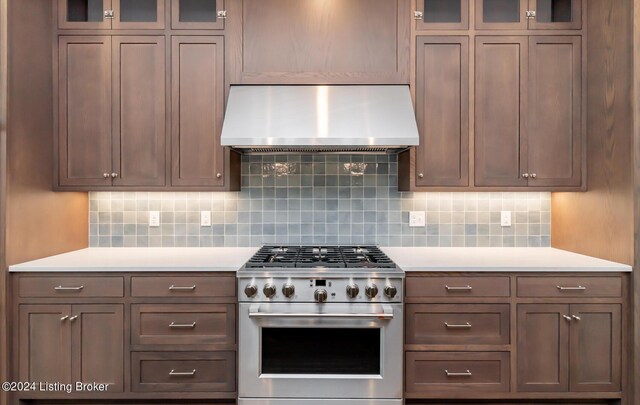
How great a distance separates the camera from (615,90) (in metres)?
2.36

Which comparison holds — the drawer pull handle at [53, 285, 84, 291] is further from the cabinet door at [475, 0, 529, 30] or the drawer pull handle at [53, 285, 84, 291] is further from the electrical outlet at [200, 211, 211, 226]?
the cabinet door at [475, 0, 529, 30]

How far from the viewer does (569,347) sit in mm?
2281

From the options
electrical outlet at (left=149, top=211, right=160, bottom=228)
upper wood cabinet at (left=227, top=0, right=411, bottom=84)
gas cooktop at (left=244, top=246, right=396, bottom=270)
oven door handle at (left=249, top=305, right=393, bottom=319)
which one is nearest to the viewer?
oven door handle at (left=249, top=305, right=393, bottom=319)

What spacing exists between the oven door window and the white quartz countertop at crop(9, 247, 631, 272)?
1.38ft

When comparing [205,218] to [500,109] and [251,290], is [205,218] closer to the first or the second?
[251,290]

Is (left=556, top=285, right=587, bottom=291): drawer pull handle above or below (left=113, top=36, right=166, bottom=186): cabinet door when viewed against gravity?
below

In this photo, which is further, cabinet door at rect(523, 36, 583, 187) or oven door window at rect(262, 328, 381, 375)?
cabinet door at rect(523, 36, 583, 187)

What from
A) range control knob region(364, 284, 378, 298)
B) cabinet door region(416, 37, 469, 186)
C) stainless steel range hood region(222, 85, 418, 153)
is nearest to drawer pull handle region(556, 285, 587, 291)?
cabinet door region(416, 37, 469, 186)

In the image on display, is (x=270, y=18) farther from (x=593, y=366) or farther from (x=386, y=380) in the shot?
(x=593, y=366)

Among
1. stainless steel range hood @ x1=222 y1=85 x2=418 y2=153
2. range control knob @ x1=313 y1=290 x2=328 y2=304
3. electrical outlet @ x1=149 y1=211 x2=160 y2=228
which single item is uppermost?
stainless steel range hood @ x1=222 y1=85 x2=418 y2=153

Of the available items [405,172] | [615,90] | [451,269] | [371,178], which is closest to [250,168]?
[371,178]

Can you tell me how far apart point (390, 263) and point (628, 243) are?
1271mm

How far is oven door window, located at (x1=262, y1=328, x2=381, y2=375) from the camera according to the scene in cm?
224

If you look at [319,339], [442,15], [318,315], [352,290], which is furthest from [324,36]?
[319,339]
